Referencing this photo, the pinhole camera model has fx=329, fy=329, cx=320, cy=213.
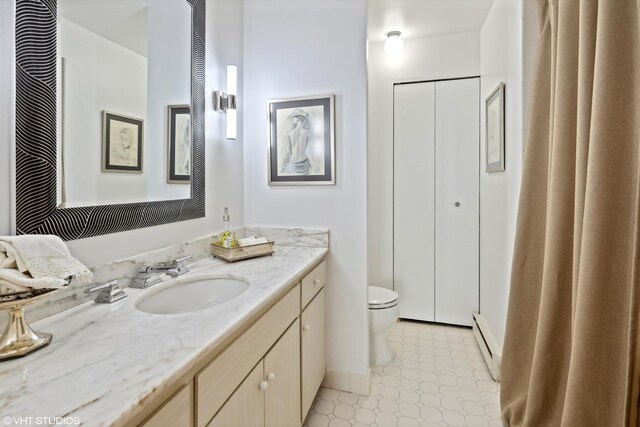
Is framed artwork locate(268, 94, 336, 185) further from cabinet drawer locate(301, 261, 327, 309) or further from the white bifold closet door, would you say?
the white bifold closet door

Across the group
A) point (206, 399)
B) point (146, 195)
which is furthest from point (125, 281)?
point (206, 399)

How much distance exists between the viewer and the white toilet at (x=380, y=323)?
2.14m

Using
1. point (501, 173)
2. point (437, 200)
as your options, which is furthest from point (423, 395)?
point (437, 200)

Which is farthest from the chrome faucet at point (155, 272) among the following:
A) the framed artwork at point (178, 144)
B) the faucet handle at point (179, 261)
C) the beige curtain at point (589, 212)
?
the beige curtain at point (589, 212)

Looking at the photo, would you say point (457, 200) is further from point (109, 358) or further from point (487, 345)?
point (109, 358)

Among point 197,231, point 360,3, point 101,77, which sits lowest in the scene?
point 197,231

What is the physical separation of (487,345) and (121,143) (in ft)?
7.92

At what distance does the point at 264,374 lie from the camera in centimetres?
109

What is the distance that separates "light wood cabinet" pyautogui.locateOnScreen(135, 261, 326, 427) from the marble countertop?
0.19 ft

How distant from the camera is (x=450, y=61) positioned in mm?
2715

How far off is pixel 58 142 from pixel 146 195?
14.6 inches

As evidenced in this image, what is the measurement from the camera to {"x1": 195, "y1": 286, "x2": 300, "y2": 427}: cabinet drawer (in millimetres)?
772

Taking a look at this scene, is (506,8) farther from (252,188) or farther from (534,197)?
(252,188)

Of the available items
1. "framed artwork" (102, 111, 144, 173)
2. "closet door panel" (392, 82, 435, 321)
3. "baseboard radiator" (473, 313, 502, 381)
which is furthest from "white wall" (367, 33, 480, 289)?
"framed artwork" (102, 111, 144, 173)
